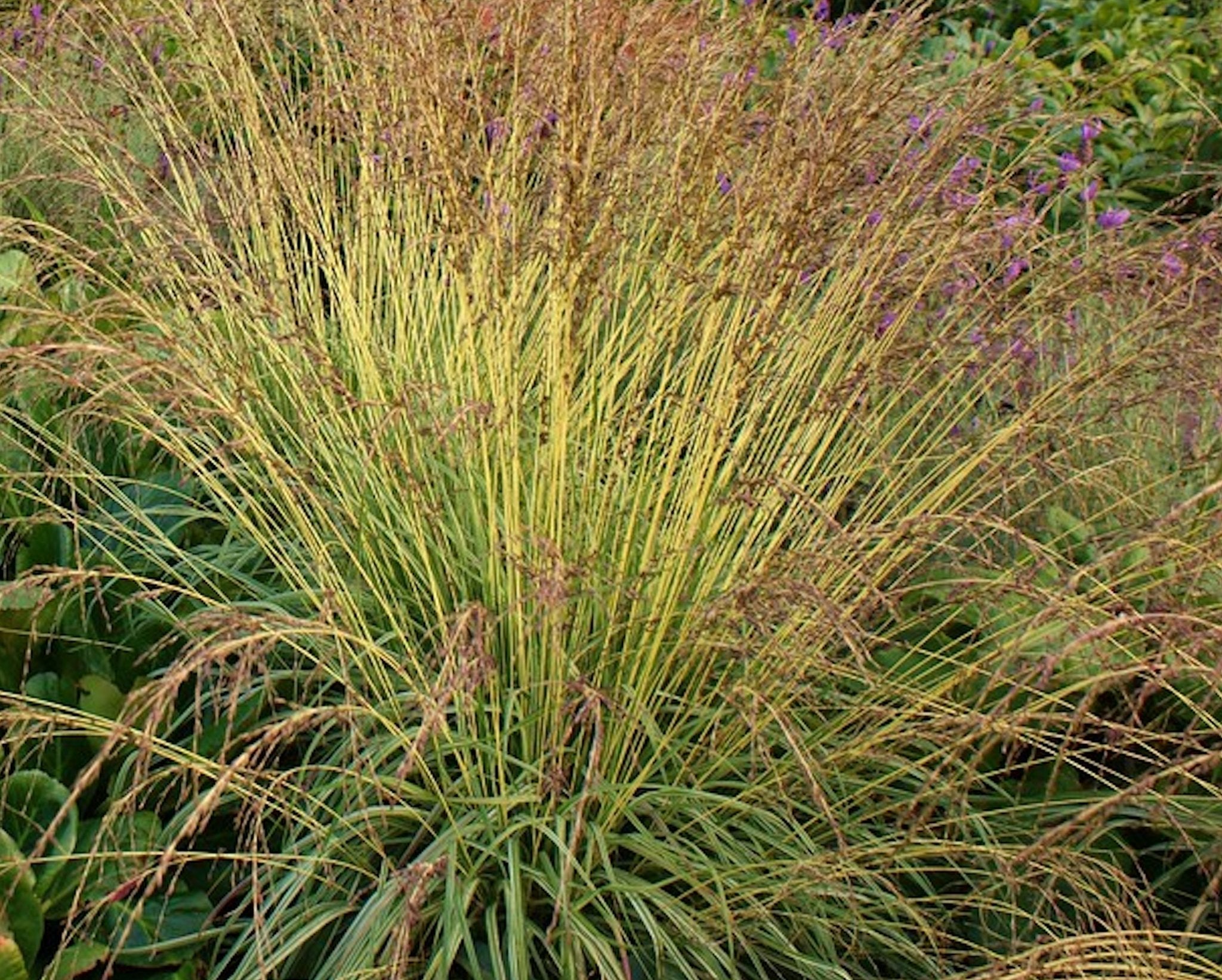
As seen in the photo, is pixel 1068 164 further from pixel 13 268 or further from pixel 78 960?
pixel 78 960

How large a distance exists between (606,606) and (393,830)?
0.44 meters

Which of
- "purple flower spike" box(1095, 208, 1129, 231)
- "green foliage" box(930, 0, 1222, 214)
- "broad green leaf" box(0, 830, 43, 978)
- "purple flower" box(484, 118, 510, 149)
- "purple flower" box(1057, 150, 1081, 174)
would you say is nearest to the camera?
"broad green leaf" box(0, 830, 43, 978)

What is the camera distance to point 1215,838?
2129 millimetres

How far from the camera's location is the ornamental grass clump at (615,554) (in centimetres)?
191

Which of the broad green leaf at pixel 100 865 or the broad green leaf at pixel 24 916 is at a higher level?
the broad green leaf at pixel 24 916

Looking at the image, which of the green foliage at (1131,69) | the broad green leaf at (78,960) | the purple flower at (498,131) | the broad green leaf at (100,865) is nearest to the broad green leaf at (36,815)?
the broad green leaf at (100,865)

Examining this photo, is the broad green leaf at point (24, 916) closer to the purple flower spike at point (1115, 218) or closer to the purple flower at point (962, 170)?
the purple flower at point (962, 170)

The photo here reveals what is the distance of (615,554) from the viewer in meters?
2.31

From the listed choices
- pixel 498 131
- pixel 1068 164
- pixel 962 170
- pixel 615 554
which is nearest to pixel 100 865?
pixel 615 554

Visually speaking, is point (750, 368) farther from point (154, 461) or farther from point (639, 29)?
point (154, 461)

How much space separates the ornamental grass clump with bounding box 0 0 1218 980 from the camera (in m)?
1.91

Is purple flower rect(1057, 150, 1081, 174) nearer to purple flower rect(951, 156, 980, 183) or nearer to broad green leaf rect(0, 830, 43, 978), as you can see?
purple flower rect(951, 156, 980, 183)

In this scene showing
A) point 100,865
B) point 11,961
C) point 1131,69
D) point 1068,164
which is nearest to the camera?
point 11,961

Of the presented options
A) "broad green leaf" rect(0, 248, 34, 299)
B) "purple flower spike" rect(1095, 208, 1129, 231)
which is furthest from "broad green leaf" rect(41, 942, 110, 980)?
"purple flower spike" rect(1095, 208, 1129, 231)
